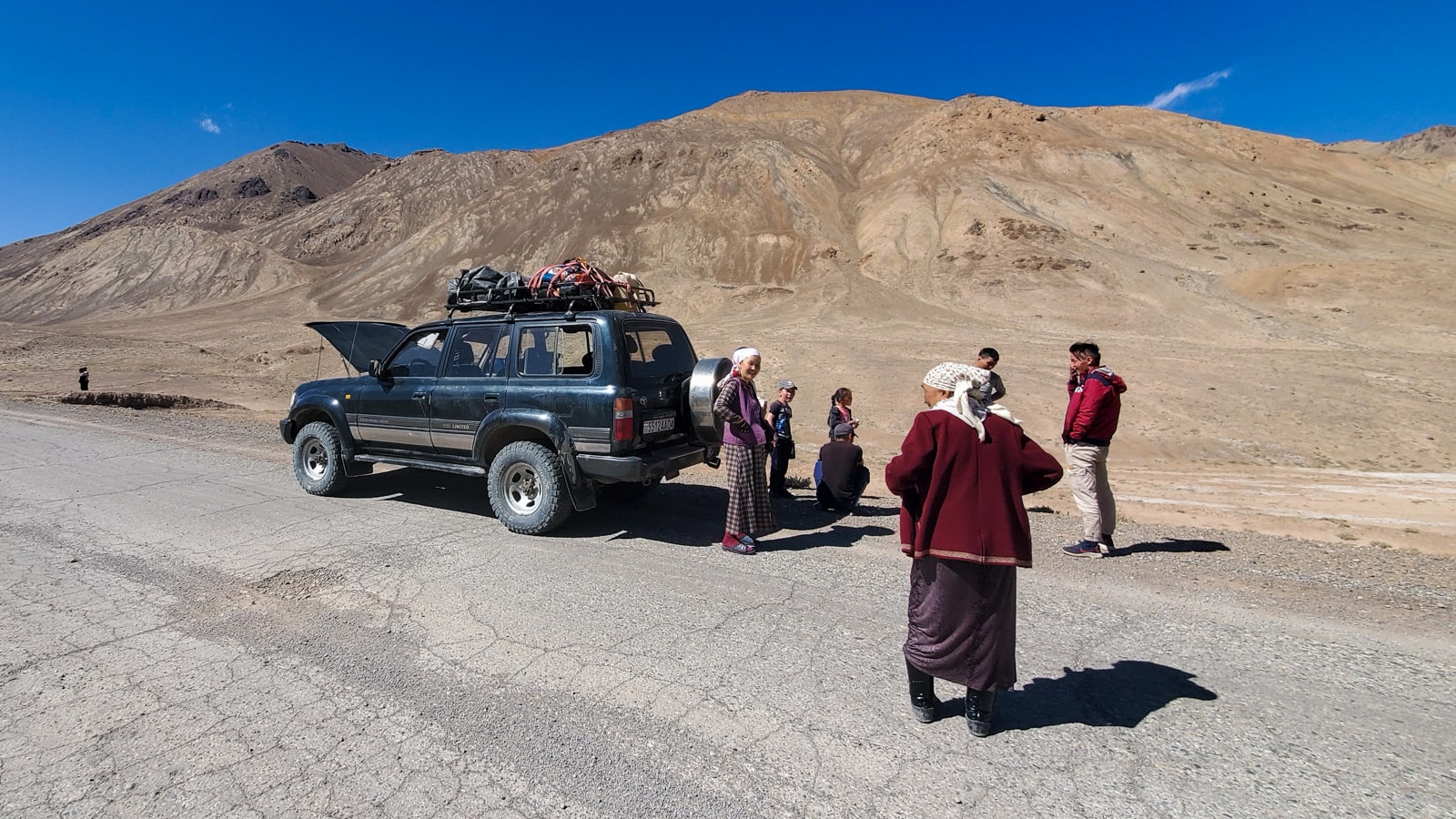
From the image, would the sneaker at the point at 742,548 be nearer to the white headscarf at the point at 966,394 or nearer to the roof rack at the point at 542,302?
the roof rack at the point at 542,302

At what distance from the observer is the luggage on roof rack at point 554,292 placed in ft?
21.2

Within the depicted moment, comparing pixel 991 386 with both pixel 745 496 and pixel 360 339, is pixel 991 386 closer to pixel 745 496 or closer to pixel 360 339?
pixel 745 496

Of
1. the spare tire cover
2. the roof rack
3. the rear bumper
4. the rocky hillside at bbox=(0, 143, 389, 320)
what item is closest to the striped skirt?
the spare tire cover

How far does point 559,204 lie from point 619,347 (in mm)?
57590

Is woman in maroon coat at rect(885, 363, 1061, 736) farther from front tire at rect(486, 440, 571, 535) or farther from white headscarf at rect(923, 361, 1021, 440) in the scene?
front tire at rect(486, 440, 571, 535)

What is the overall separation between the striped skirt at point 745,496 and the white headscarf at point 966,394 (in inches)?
104

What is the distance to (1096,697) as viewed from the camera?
Answer: 3336 millimetres

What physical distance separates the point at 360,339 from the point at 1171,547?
8.58 m

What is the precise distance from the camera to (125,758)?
2.89 m

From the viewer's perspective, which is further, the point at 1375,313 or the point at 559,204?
the point at 559,204

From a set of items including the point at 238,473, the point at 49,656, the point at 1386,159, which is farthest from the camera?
the point at 1386,159

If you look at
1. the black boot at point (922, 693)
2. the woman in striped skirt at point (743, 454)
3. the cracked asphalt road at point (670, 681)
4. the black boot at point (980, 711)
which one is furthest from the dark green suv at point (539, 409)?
the black boot at point (980, 711)

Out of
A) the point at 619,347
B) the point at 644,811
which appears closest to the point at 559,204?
the point at 619,347

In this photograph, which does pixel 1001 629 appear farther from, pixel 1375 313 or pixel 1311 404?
pixel 1375 313
